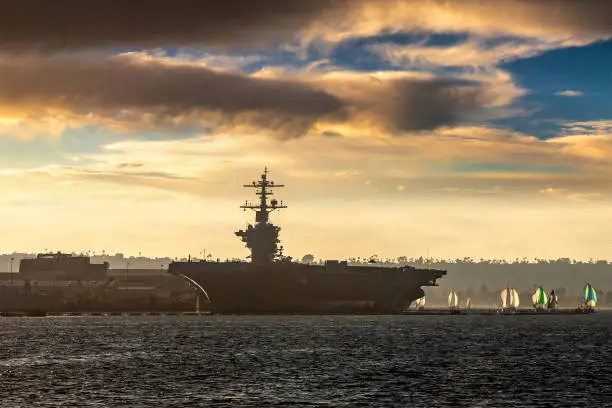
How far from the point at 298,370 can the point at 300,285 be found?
65315 mm

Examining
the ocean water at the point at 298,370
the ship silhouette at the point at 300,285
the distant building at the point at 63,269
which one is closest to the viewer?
the ocean water at the point at 298,370

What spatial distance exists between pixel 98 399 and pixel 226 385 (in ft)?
30.1

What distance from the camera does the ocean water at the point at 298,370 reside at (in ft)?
179

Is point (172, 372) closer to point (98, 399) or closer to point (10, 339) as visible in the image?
point (98, 399)

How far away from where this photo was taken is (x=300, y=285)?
13488 cm

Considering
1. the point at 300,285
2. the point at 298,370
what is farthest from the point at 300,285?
the point at 298,370

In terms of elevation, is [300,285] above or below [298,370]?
above

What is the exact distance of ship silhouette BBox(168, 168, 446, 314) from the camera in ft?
440

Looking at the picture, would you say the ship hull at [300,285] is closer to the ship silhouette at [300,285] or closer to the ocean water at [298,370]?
the ship silhouette at [300,285]

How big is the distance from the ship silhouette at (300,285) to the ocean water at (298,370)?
18764 millimetres

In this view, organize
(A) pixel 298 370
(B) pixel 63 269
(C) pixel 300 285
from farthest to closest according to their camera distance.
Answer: (B) pixel 63 269, (C) pixel 300 285, (A) pixel 298 370

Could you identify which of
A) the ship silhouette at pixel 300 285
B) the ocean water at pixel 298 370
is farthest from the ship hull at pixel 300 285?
the ocean water at pixel 298 370

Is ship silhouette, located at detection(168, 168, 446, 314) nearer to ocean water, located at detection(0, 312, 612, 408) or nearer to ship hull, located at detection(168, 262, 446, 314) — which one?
ship hull, located at detection(168, 262, 446, 314)

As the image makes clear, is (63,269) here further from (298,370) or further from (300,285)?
(298,370)
